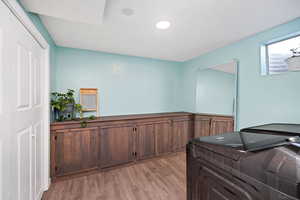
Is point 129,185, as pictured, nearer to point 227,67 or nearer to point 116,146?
point 116,146

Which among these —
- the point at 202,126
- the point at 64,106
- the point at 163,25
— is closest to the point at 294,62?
the point at 163,25

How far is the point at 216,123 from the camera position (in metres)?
2.75

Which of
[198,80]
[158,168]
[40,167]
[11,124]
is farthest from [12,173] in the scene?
[198,80]

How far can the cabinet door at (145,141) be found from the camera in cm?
268

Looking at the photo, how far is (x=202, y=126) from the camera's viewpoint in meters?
3.05

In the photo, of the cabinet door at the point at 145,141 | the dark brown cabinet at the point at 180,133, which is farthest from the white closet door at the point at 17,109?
the dark brown cabinet at the point at 180,133

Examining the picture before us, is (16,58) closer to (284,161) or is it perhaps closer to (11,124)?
→ (11,124)

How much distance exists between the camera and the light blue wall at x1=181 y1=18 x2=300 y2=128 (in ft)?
5.45

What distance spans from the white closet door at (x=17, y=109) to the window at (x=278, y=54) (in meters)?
2.93

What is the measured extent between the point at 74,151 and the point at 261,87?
10.2 feet

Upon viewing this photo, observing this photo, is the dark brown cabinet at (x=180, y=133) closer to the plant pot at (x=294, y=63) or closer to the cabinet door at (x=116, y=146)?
the cabinet door at (x=116, y=146)

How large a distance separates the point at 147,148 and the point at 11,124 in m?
2.22

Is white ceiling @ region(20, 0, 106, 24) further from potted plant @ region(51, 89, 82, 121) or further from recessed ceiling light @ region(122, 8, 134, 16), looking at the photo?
potted plant @ region(51, 89, 82, 121)

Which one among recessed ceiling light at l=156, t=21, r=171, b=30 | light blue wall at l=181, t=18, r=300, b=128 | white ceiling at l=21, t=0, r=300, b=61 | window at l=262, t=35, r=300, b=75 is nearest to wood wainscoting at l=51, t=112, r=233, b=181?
light blue wall at l=181, t=18, r=300, b=128
